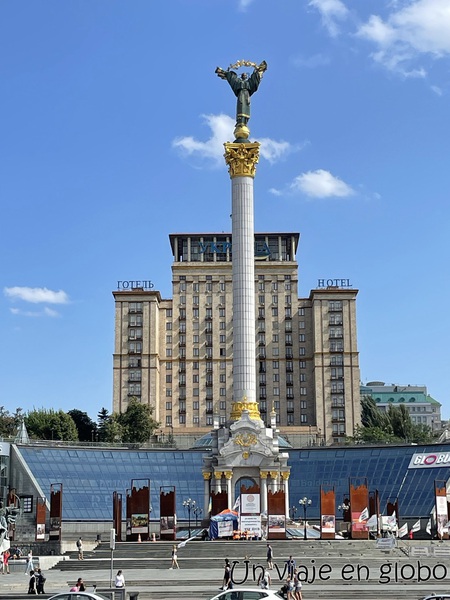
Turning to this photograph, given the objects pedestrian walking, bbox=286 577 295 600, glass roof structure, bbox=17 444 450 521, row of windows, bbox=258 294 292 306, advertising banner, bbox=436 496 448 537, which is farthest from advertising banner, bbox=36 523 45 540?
row of windows, bbox=258 294 292 306

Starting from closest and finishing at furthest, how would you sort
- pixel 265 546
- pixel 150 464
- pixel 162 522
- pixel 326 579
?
pixel 326 579 → pixel 265 546 → pixel 162 522 → pixel 150 464

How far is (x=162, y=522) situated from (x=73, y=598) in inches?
1156

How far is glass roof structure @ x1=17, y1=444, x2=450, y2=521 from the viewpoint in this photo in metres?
78.2

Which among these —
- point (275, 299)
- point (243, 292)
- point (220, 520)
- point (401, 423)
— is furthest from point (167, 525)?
point (275, 299)

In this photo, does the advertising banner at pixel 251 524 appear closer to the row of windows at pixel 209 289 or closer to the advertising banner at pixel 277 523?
the advertising banner at pixel 277 523

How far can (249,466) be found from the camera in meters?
64.9

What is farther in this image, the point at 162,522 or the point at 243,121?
the point at 243,121

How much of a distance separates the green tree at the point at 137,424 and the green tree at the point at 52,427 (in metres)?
6.63

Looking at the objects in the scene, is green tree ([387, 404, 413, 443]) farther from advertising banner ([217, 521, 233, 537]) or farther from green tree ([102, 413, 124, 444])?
advertising banner ([217, 521, 233, 537])

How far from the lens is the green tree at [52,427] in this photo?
11019 centimetres

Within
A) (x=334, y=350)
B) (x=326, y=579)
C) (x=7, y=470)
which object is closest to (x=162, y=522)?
(x=326, y=579)

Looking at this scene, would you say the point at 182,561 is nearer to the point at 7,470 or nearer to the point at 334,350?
the point at 7,470

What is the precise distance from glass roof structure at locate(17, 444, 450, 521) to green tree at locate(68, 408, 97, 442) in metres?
39.8

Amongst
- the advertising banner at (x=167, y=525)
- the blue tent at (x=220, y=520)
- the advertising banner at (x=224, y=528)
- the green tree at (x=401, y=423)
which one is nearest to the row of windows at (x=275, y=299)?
the green tree at (x=401, y=423)
